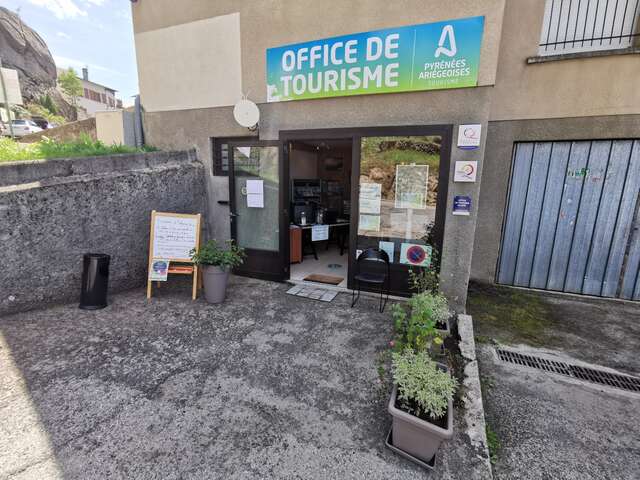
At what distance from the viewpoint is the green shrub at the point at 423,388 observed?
1880 mm

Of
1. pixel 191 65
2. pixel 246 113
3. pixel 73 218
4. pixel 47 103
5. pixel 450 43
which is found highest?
pixel 47 103

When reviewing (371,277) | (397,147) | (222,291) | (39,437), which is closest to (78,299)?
(222,291)

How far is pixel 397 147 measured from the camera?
405cm

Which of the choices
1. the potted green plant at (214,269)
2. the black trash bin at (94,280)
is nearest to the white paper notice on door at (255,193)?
the potted green plant at (214,269)

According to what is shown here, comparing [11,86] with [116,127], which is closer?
[11,86]

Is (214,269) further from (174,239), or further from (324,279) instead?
(324,279)

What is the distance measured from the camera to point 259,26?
4473 millimetres

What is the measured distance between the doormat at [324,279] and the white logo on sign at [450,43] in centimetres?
353

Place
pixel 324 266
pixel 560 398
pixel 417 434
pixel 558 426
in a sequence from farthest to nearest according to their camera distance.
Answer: pixel 324 266 → pixel 560 398 → pixel 558 426 → pixel 417 434

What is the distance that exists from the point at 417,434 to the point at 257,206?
397 centimetres

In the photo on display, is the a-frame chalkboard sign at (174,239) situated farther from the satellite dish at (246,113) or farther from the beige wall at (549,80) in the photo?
the beige wall at (549,80)

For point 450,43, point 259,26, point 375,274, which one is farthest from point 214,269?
point 450,43

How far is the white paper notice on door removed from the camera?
4906 mm

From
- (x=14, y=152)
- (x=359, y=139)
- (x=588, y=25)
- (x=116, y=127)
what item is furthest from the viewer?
(x=116, y=127)
